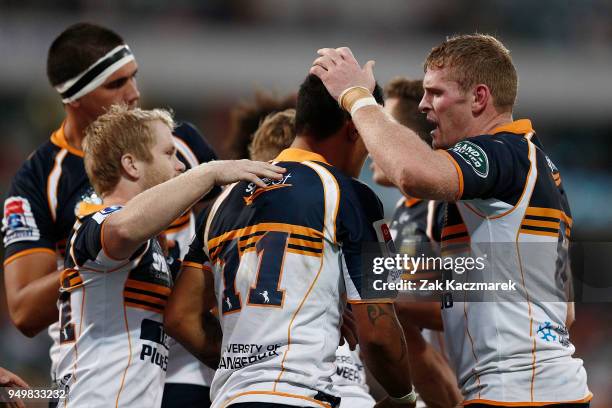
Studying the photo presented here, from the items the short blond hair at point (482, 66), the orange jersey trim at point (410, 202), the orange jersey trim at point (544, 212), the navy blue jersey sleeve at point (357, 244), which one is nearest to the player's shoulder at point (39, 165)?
the orange jersey trim at point (410, 202)

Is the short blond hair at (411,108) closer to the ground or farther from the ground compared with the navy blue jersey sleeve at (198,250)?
farther from the ground

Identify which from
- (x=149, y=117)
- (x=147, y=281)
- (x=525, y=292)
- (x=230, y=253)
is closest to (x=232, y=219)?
(x=230, y=253)

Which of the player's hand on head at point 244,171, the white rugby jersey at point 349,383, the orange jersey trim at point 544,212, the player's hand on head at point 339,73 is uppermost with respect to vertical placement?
the player's hand on head at point 339,73

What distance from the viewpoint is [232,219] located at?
419 cm

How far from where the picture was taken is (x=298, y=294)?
13.0ft

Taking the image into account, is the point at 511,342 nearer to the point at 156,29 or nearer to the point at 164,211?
the point at 164,211

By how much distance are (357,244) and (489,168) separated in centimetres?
65

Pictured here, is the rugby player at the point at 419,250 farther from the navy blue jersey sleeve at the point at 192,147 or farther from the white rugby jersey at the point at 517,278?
the navy blue jersey sleeve at the point at 192,147

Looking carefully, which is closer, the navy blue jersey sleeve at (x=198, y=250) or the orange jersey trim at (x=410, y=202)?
the navy blue jersey sleeve at (x=198, y=250)

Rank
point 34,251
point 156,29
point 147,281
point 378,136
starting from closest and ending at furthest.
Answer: point 378,136 < point 147,281 < point 34,251 < point 156,29

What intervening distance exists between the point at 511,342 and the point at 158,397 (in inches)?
67.6

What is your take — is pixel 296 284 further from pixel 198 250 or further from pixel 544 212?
pixel 544 212

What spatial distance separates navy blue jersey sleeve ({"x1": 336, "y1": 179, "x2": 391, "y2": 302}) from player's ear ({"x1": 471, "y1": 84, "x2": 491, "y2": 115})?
822 mm

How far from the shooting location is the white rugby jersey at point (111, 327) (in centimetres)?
439
